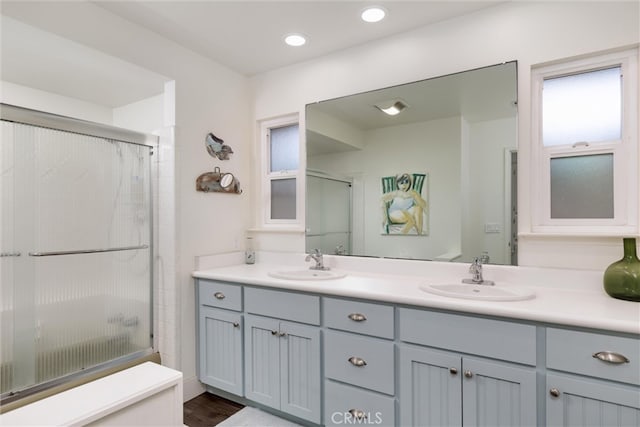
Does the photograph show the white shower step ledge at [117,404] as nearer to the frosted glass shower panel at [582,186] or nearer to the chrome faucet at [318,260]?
the chrome faucet at [318,260]

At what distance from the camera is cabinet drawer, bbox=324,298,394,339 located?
1717mm

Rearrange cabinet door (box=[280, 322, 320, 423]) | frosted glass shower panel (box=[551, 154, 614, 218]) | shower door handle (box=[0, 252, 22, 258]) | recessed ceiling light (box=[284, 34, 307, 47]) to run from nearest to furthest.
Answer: shower door handle (box=[0, 252, 22, 258]) → frosted glass shower panel (box=[551, 154, 614, 218]) → cabinet door (box=[280, 322, 320, 423]) → recessed ceiling light (box=[284, 34, 307, 47])

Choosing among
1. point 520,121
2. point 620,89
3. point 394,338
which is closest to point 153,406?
point 394,338

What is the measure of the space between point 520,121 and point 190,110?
2.20 meters

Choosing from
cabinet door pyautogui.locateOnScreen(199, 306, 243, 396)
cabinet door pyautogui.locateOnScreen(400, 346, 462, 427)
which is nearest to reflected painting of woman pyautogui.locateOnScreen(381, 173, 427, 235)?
cabinet door pyautogui.locateOnScreen(400, 346, 462, 427)

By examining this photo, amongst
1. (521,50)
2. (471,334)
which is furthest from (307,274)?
(521,50)

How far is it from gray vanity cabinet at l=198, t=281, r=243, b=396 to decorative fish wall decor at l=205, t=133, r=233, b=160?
39.6 inches

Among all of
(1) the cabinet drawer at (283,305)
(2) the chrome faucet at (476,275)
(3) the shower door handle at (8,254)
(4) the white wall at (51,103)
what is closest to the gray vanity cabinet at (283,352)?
(1) the cabinet drawer at (283,305)

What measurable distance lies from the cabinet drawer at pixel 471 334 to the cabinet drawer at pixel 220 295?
1.11 metres

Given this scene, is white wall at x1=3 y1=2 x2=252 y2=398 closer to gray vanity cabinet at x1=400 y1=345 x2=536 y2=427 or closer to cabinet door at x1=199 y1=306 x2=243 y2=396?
cabinet door at x1=199 y1=306 x2=243 y2=396

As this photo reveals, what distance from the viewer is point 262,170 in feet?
9.83

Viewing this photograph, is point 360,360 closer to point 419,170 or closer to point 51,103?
point 419,170

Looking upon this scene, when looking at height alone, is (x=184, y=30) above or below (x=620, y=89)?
above

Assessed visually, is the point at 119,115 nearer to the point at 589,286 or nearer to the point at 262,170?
the point at 262,170
